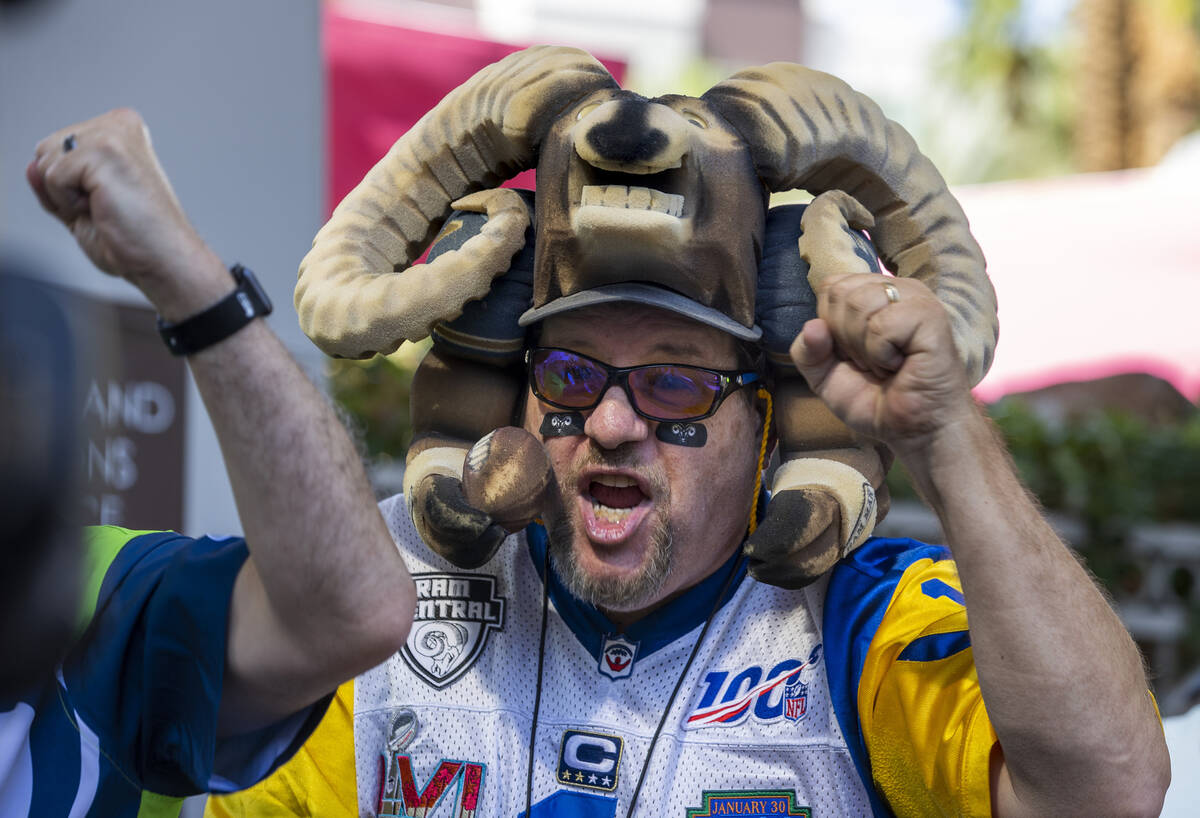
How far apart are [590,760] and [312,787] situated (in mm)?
460

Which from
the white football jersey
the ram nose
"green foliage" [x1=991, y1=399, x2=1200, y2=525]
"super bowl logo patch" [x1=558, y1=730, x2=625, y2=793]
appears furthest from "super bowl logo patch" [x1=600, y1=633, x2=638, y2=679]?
"green foliage" [x1=991, y1=399, x2=1200, y2=525]

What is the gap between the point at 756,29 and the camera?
24.0m

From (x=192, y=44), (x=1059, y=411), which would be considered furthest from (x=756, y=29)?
(x=192, y=44)

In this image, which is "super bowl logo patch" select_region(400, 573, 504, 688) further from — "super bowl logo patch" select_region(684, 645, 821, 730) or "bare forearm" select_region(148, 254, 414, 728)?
"bare forearm" select_region(148, 254, 414, 728)

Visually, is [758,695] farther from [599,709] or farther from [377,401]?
[377,401]

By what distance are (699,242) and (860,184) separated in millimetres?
308

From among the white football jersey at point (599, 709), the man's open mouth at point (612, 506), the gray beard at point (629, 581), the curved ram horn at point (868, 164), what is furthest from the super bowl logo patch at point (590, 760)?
the curved ram horn at point (868, 164)

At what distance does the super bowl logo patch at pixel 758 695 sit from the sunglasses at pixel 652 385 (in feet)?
1.38

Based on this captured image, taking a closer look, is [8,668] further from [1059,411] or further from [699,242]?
[1059,411]

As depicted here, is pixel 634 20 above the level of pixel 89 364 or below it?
above

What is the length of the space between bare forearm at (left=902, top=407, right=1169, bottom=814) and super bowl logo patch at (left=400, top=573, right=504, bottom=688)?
852 mm

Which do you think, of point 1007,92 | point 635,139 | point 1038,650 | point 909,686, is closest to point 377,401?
point 635,139

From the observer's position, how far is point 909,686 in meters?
1.71

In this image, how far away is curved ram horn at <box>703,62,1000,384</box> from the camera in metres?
1.93
